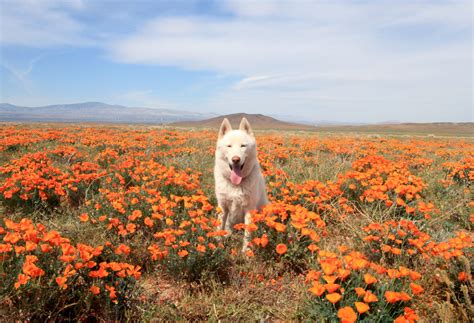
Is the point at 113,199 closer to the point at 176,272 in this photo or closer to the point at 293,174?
the point at 176,272

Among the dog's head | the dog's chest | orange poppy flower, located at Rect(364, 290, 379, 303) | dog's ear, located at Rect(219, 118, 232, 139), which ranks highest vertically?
dog's ear, located at Rect(219, 118, 232, 139)

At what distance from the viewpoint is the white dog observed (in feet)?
11.7

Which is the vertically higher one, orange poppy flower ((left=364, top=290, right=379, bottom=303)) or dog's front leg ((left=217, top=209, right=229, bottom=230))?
orange poppy flower ((left=364, top=290, right=379, bottom=303))

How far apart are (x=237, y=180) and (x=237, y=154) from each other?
0.36 metres

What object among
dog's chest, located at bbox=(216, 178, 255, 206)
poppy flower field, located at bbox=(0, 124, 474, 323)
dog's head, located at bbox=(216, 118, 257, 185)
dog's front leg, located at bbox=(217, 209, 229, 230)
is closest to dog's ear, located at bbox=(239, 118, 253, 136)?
dog's head, located at bbox=(216, 118, 257, 185)

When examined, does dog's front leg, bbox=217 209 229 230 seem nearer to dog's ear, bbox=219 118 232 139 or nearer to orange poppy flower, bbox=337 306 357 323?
dog's ear, bbox=219 118 232 139

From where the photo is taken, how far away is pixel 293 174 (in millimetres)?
6320

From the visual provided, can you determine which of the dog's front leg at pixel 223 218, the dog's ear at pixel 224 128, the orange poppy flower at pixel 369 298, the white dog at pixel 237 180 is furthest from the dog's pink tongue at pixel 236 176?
the orange poppy flower at pixel 369 298

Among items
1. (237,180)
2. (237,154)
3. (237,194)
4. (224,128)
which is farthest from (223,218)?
(224,128)

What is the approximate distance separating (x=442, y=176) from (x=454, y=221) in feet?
7.51

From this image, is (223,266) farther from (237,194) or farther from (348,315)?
(348,315)

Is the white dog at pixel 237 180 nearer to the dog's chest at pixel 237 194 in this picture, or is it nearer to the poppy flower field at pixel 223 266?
the dog's chest at pixel 237 194

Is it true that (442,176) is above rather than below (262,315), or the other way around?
above

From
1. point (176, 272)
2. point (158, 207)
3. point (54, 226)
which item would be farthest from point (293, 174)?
point (54, 226)
